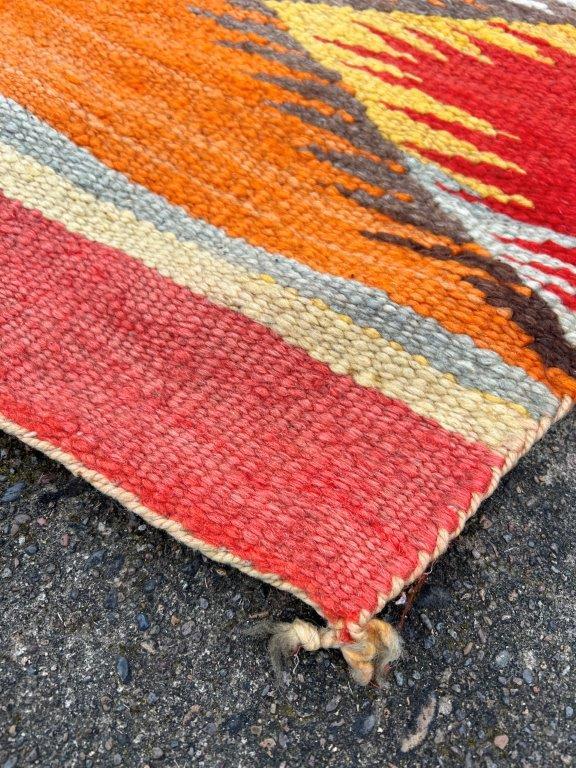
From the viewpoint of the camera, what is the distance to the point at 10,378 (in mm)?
1013

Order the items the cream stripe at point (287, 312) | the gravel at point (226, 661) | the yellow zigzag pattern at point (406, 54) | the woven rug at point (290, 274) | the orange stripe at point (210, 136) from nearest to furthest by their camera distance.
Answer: the gravel at point (226, 661)
the woven rug at point (290, 274)
the cream stripe at point (287, 312)
the orange stripe at point (210, 136)
the yellow zigzag pattern at point (406, 54)

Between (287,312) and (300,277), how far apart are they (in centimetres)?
8

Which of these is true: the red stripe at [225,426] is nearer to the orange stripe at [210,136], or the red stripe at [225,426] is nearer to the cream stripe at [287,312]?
the cream stripe at [287,312]

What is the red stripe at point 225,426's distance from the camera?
2.95ft

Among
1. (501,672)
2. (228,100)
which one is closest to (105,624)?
(501,672)

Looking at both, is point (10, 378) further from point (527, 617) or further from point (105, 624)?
point (527, 617)

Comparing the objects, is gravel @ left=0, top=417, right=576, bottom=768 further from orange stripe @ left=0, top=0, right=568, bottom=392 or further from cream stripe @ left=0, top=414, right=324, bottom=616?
orange stripe @ left=0, top=0, right=568, bottom=392

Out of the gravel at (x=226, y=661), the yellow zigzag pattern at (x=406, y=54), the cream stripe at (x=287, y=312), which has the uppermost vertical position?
the yellow zigzag pattern at (x=406, y=54)

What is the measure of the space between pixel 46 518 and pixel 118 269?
0.41 m

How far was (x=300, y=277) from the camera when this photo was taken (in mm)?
1192

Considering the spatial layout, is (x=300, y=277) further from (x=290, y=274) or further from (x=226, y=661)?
(x=226, y=661)

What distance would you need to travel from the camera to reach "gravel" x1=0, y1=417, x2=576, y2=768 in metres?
0.82

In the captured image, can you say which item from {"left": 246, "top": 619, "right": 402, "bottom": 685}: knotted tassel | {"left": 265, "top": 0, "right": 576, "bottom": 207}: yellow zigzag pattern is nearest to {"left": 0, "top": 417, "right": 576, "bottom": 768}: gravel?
{"left": 246, "top": 619, "right": 402, "bottom": 685}: knotted tassel

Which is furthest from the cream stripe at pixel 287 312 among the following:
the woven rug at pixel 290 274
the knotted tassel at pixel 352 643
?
the knotted tassel at pixel 352 643
